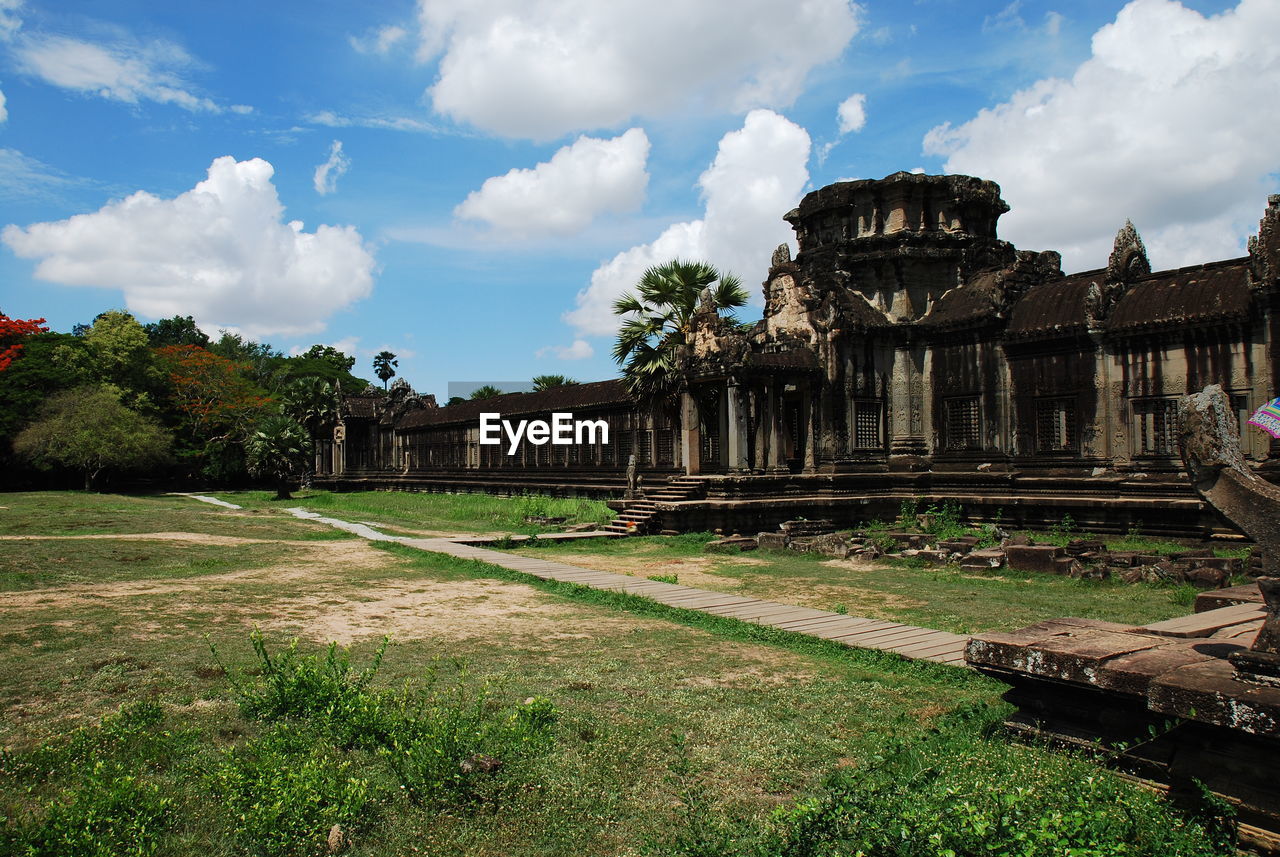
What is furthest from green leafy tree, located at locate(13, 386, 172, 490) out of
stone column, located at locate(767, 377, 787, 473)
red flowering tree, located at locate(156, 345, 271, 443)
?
stone column, located at locate(767, 377, 787, 473)

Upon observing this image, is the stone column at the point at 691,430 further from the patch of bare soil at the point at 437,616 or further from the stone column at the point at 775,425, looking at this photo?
the patch of bare soil at the point at 437,616

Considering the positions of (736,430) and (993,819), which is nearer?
(993,819)

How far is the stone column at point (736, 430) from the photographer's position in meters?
22.0

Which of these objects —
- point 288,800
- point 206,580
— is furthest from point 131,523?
point 288,800

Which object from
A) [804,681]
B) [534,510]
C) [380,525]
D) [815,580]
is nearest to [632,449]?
[534,510]

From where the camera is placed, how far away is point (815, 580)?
1341cm

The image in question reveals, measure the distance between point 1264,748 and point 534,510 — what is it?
25505 mm

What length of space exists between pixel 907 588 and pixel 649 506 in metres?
10.1

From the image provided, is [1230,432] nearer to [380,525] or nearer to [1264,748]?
[1264,748]

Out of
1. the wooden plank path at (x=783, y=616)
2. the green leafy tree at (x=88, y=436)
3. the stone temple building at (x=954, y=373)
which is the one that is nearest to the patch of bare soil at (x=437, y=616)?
the wooden plank path at (x=783, y=616)

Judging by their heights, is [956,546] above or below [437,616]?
above

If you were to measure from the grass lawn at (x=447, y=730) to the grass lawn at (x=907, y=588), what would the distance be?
8.75 feet

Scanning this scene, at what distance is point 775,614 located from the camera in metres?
9.62

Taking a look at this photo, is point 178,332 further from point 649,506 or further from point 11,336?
point 649,506
